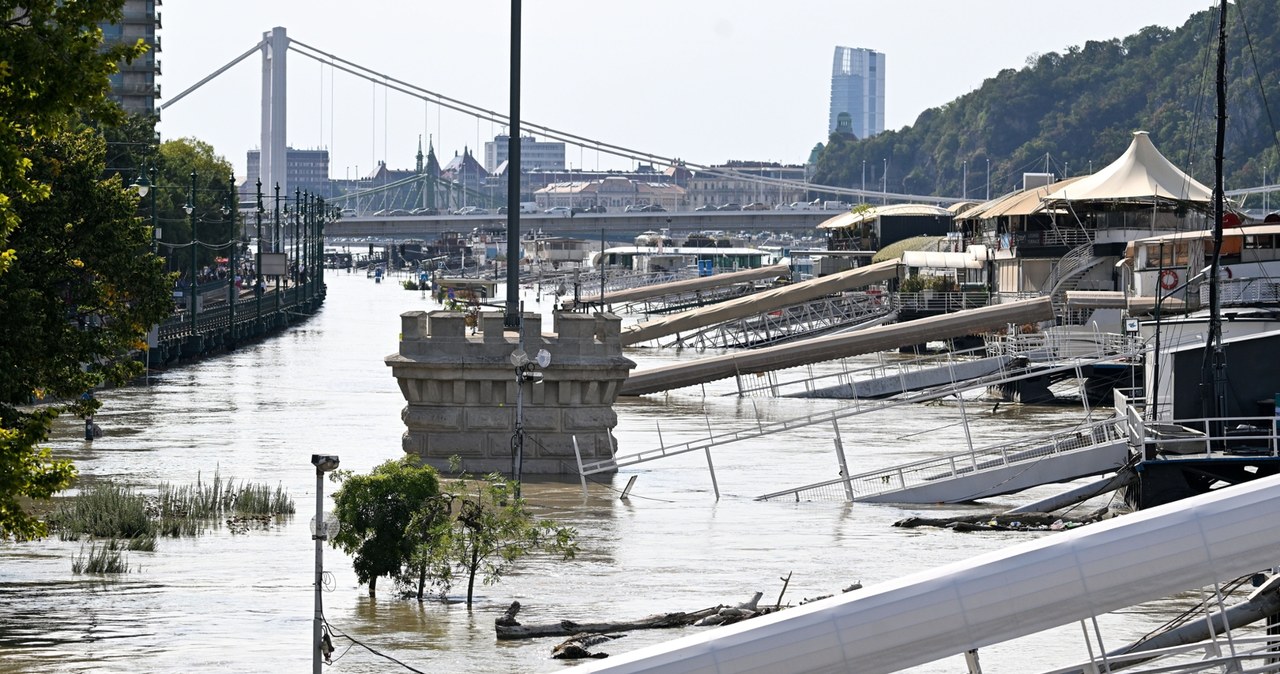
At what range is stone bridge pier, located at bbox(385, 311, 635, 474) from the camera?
38.5m

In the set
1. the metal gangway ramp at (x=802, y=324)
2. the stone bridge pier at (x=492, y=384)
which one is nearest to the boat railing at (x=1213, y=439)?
the stone bridge pier at (x=492, y=384)

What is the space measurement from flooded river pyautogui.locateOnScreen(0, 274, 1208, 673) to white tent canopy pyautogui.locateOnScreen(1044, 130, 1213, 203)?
3508 cm

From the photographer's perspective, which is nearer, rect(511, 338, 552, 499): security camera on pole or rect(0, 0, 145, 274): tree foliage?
rect(0, 0, 145, 274): tree foliage

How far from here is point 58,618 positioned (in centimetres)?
2603

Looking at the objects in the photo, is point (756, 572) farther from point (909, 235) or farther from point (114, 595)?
point (909, 235)

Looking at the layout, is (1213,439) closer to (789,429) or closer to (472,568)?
(789,429)

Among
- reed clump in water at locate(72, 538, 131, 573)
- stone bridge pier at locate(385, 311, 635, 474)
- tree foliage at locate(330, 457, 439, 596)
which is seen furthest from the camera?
stone bridge pier at locate(385, 311, 635, 474)

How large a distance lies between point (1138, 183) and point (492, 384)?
63617 millimetres

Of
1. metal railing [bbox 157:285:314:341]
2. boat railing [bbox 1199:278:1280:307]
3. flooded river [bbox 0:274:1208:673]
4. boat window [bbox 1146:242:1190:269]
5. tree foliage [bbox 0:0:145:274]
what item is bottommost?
flooded river [bbox 0:274:1208:673]

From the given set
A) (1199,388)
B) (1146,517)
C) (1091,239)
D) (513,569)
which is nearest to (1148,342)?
→ (1199,388)

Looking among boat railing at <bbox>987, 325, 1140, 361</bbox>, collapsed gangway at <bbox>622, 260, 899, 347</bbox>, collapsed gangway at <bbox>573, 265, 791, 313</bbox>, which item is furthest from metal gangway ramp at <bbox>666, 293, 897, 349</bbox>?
boat railing at <bbox>987, 325, 1140, 361</bbox>

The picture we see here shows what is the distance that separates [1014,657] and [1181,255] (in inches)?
2281

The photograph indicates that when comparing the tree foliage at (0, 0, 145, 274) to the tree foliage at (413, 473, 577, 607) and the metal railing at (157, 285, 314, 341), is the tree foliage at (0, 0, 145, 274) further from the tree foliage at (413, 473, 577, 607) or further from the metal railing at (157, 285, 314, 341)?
the metal railing at (157, 285, 314, 341)

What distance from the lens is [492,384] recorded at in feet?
127
